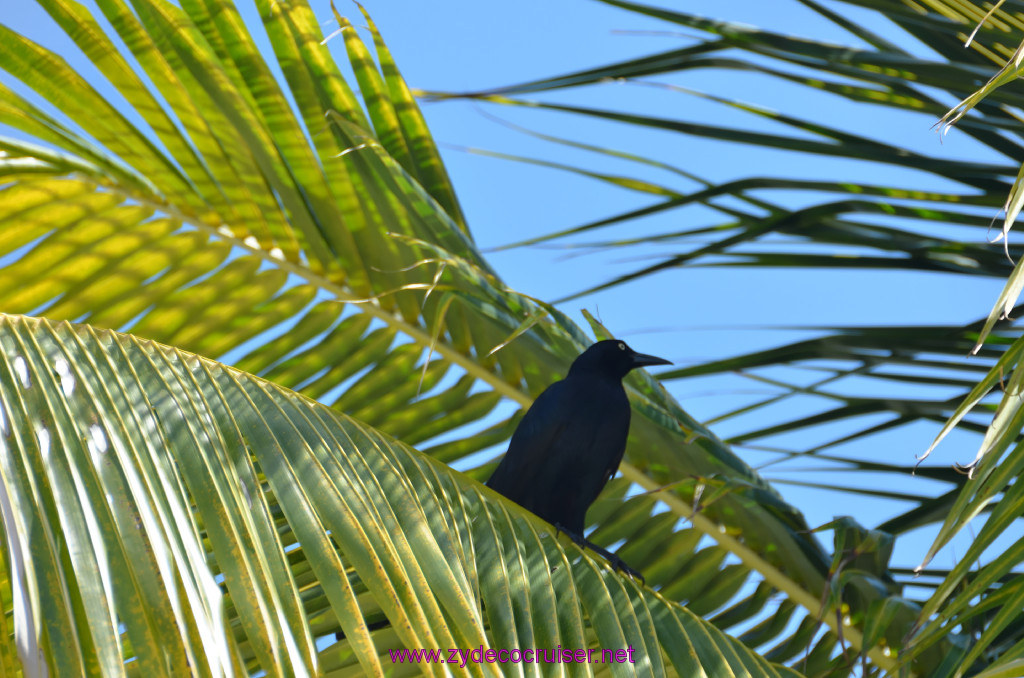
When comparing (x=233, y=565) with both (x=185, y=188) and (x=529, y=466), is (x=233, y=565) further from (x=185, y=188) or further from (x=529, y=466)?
(x=529, y=466)

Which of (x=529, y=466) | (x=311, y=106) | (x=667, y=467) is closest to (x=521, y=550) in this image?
(x=667, y=467)

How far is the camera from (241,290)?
2098mm

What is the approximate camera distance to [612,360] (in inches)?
105

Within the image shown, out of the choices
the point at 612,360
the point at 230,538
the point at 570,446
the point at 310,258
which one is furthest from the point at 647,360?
the point at 230,538

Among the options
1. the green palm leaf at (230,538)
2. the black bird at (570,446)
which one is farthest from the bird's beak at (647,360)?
the green palm leaf at (230,538)

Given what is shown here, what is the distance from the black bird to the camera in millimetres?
2271

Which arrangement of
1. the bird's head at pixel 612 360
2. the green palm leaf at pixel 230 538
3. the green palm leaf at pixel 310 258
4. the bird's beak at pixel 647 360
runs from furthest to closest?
the bird's beak at pixel 647 360 → the bird's head at pixel 612 360 → the green palm leaf at pixel 310 258 → the green palm leaf at pixel 230 538

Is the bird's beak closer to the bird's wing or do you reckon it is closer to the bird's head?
the bird's head

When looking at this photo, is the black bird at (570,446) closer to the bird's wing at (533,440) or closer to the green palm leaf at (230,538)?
the bird's wing at (533,440)

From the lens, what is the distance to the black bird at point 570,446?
2.27 m

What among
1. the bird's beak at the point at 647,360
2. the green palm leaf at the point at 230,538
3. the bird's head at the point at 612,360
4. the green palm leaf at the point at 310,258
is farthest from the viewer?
the bird's beak at the point at 647,360

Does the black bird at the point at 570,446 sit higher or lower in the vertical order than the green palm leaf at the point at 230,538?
higher

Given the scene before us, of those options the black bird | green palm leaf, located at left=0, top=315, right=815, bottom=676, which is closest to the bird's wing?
the black bird

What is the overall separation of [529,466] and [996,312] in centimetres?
152
